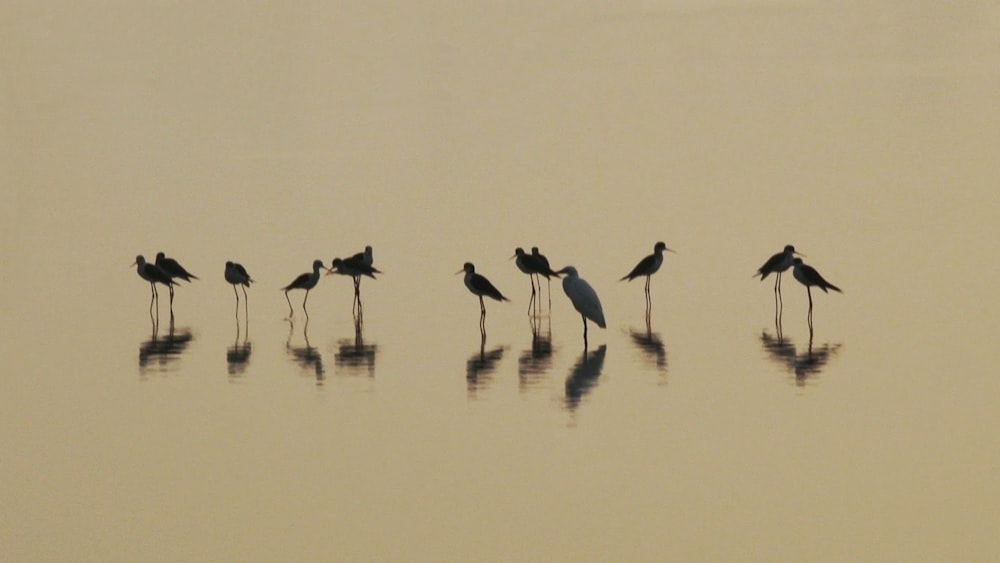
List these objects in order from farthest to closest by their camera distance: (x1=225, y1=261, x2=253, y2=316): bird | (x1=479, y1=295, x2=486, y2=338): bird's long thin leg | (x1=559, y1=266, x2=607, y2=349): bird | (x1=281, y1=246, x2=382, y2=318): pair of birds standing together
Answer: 1. (x1=225, y1=261, x2=253, y2=316): bird
2. (x1=281, y1=246, x2=382, y2=318): pair of birds standing together
3. (x1=479, y1=295, x2=486, y2=338): bird's long thin leg
4. (x1=559, y1=266, x2=607, y2=349): bird

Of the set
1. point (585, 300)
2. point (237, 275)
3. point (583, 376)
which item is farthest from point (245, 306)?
point (583, 376)

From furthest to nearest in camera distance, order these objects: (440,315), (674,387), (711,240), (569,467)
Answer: (711,240) → (440,315) → (674,387) → (569,467)

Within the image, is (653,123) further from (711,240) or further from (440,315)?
(440,315)

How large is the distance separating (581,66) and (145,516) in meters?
44.7

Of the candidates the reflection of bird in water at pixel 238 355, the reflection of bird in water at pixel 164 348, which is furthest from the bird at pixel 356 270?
the reflection of bird in water at pixel 238 355

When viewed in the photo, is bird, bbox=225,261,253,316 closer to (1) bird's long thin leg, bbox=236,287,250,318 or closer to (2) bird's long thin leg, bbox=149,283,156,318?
(1) bird's long thin leg, bbox=236,287,250,318

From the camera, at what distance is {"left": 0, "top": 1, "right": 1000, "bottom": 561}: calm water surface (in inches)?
483

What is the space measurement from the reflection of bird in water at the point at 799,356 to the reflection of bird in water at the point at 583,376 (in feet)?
5.51

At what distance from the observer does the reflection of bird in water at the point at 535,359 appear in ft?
57.0

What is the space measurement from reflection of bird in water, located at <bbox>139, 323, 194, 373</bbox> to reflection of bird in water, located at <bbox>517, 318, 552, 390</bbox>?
351cm

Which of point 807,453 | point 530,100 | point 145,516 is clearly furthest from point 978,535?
point 530,100

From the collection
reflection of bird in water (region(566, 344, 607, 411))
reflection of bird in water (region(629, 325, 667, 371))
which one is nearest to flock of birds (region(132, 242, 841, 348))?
reflection of bird in water (region(629, 325, 667, 371))

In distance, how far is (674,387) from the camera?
16.7 m

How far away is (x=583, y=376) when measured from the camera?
17359 millimetres
